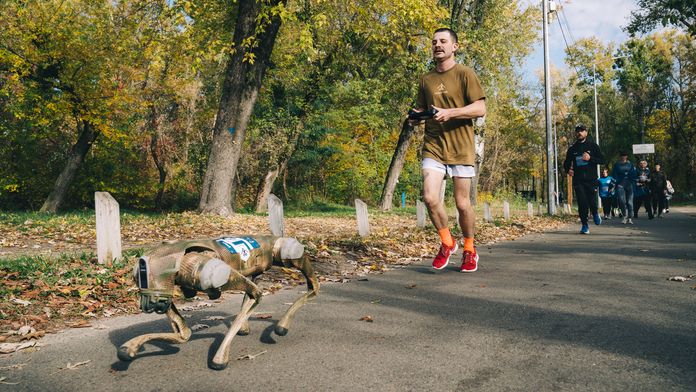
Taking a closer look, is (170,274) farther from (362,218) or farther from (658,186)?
(658,186)

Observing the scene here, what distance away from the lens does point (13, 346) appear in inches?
132

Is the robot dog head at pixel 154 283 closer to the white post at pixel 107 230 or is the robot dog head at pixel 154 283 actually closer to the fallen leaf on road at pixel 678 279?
the white post at pixel 107 230

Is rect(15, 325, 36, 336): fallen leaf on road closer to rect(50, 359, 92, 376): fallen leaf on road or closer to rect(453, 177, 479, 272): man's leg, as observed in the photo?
rect(50, 359, 92, 376): fallen leaf on road

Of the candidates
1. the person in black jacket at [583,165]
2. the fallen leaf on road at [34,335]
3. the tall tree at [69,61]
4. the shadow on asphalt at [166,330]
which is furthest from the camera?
the tall tree at [69,61]

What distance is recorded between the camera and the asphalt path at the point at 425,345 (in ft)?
8.28

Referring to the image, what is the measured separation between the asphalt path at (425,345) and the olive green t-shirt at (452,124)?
1522mm

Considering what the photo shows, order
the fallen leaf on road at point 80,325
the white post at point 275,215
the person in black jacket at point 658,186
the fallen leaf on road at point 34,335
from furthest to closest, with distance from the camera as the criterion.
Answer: the person in black jacket at point 658,186
the white post at point 275,215
the fallen leaf on road at point 80,325
the fallen leaf on road at point 34,335

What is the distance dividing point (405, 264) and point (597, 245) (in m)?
3.80

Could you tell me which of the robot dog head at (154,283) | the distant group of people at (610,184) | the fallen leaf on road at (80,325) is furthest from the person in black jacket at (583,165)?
the robot dog head at (154,283)

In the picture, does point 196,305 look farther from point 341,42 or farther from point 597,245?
point 341,42

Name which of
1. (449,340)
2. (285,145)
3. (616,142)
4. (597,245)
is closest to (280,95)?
(285,145)

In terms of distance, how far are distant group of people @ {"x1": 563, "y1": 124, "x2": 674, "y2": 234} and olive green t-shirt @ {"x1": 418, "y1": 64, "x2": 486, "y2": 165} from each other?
6.00m

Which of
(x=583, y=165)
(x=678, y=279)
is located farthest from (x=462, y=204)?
(x=583, y=165)

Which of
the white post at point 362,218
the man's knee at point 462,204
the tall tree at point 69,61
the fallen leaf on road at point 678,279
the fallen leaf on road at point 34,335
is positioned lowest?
the fallen leaf on road at point 34,335
